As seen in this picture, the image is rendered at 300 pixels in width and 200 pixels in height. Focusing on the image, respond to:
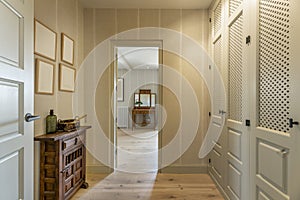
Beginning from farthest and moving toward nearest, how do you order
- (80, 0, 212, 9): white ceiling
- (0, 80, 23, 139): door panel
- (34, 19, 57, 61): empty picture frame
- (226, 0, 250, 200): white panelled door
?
(80, 0, 212, 9): white ceiling, (34, 19, 57, 61): empty picture frame, (226, 0, 250, 200): white panelled door, (0, 80, 23, 139): door panel

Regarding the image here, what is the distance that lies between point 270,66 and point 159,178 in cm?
244

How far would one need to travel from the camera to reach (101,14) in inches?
151

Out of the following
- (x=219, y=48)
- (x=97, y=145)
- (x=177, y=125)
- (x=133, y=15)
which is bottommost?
(x=97, y=145)

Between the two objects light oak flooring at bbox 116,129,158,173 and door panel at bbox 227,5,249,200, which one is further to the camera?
light oak flooring at bbox 116,129,158,173

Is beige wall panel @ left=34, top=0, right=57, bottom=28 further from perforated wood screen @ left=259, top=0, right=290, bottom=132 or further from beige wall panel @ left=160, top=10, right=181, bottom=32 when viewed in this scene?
perforated wood screen @ left=259, top=0, right=290, bottom=132

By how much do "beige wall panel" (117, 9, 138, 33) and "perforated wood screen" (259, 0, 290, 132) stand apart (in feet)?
7.53

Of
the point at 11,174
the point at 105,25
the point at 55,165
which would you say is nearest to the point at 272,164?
the point at 11,174

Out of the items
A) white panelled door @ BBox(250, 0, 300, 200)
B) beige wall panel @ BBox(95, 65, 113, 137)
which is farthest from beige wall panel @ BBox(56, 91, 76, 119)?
white panelled door @ BBox(250, 0, 300, 200)

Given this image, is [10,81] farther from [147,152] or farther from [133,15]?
[147,152]

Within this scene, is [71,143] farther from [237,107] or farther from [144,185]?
[237,107]

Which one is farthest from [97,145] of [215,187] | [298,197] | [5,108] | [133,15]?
[298,197]

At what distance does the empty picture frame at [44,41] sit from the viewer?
7.70ft

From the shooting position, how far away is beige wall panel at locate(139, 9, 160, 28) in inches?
151

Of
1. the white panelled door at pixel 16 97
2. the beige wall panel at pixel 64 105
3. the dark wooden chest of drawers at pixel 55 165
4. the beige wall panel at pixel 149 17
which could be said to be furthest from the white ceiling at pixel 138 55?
the white panelled door at pixel 16 97
